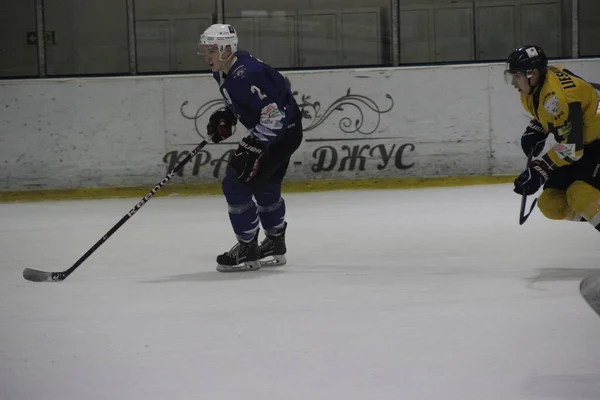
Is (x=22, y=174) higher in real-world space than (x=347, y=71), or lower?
lower

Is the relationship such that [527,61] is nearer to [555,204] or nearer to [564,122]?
[564,122]

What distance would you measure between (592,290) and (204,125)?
4857 mm

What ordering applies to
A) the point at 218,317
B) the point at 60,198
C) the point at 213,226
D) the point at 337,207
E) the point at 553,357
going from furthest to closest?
the point at 60,198 → the point at 337,207 → the point at 213,226 → the point at 218,317 → the point at 553,357

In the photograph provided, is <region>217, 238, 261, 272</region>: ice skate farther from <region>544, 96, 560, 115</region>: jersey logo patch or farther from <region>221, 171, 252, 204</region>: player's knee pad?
<region>544, 96, 560, 115</region>: jersey logo patch

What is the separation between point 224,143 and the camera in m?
8.08

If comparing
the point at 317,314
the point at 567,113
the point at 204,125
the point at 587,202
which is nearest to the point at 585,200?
the point at 587,202

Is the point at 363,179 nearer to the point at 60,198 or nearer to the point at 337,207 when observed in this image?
the point at 337,207

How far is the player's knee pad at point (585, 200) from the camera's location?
401cm

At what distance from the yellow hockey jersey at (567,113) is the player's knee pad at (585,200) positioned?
111 mm

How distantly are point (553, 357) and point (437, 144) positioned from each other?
18.2 feet

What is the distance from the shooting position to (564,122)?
159 inches

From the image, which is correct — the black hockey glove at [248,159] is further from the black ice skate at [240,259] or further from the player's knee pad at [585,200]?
the player's knee pad at [585,200]

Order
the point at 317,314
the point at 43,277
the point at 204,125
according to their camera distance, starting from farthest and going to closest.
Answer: the point at 204,125 → the point at 43,277 → the point at 317,314

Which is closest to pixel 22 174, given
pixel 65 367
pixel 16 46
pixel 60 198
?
pixel 60 198
